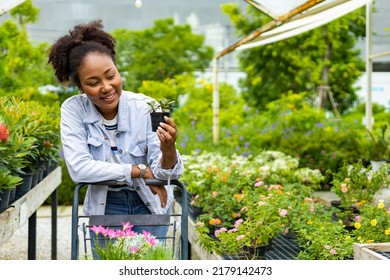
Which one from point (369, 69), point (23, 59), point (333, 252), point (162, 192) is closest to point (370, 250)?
point (333, 252)

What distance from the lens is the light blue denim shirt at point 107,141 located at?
267 cm

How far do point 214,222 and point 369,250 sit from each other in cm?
116

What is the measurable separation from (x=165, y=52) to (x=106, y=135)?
15.5m

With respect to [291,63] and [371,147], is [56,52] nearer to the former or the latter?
[371,147]

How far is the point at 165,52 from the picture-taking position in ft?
59.3

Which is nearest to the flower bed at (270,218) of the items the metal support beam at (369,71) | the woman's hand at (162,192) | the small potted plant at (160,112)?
Result: the woman's hand at (162,192)

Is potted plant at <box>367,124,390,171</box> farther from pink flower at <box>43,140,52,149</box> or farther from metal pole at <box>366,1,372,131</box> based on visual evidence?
pink flower at <box>43,140,52,149</box>

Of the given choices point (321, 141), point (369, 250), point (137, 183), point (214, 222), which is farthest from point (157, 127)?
point (321, 141)

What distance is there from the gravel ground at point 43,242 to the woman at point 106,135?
3143 millimetres

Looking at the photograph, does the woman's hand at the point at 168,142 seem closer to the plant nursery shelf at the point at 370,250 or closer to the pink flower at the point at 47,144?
the plant nursery shelf at the point at 370,250

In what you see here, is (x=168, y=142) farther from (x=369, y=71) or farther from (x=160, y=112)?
(x=369, y=71)

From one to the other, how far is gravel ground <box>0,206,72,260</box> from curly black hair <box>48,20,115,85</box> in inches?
128

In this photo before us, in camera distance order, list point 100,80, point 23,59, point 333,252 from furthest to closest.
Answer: point 23,59
point 333,252
point 100,80

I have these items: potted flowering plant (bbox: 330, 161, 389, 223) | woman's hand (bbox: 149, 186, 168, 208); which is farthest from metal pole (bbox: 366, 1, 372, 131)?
woman's hand (bbox: 149, 186, 168, 208)
